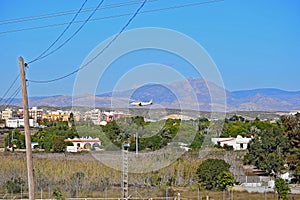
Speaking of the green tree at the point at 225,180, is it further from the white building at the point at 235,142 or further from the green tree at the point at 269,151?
the white building at the point at 235,142

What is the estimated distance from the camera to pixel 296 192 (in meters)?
27.1

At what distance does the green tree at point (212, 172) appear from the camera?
28.5m

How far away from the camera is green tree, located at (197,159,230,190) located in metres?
28.5

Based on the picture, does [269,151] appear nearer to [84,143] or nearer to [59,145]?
[84,143]

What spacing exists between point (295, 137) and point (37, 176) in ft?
48.8

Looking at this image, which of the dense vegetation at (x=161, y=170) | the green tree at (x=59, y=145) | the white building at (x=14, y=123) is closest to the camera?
the dense vegetation at (x=161, y=170)

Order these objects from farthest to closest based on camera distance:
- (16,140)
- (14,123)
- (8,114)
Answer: (8,114)
(14,123)
(16,140)

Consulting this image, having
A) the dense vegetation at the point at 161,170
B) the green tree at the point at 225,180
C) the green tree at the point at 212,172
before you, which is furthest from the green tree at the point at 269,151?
the green tree at the point at 225,180

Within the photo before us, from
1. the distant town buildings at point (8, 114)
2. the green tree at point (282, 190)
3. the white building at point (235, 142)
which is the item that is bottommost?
the white building at point (235, 142)

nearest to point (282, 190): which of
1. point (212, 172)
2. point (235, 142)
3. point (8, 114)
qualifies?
point (212, 172)

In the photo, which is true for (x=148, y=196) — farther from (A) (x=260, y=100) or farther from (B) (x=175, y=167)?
(A) (x=260, y=100)

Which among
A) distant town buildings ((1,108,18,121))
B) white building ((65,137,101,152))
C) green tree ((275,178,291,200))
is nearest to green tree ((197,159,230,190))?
green tree ((275,178,291,200))

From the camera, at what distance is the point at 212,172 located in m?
28.8

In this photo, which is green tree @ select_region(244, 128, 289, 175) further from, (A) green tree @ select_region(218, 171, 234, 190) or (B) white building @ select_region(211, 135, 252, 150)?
(B) white building @ select_region(211, 135, 252, 150)
